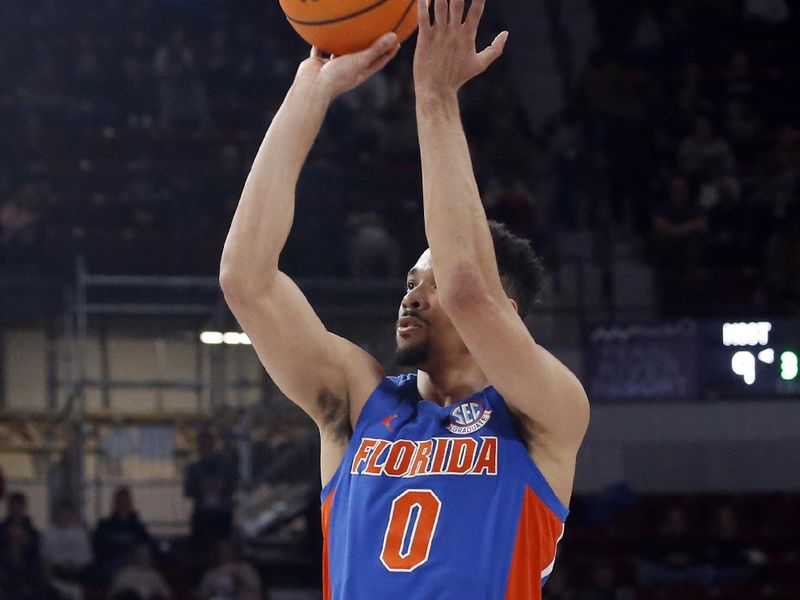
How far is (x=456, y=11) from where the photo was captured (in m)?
2.98

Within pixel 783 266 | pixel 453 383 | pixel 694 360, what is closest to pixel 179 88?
pixel 694 360

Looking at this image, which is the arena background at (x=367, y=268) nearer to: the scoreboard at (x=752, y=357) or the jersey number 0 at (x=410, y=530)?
the scoreboard at (x=752, y=357)

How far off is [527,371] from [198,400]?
28.0 ft

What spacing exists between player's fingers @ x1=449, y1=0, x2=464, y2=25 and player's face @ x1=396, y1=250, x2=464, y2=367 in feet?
1.92

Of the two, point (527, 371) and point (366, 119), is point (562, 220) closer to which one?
point (366, 119)

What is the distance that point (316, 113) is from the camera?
3.24m

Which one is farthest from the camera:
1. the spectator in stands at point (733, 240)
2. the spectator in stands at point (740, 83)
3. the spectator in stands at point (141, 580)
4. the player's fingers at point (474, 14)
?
the spectator in stands at point (740, 83)

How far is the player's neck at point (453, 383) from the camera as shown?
Result: 11.1 ft

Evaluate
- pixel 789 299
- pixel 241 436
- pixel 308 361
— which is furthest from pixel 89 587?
pixel 308 361

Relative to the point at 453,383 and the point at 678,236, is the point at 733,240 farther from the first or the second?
the point at 453,383

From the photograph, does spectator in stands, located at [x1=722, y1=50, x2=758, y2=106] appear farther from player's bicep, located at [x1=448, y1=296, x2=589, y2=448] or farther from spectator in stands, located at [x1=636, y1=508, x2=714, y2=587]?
player's bicep, located at [x1=448, y1=296, x2=589, y2=448]

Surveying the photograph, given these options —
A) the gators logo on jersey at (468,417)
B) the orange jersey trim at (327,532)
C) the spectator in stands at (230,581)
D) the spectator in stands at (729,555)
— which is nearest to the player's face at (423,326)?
the gators logo on jersey at (468,417)

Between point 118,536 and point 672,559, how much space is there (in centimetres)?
433

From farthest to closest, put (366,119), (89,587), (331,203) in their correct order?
(366,119), (331,203), (89,587)
